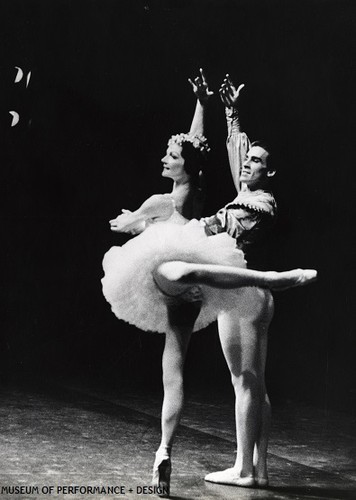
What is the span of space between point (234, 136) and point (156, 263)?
0.69 meters

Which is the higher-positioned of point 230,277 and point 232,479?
point 230,277

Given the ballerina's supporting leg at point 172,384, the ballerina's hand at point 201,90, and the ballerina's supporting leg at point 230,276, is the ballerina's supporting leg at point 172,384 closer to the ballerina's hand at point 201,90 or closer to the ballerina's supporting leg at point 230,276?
the ballerina's supporting leg at point 230,276

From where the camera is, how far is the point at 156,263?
3092 millimetres

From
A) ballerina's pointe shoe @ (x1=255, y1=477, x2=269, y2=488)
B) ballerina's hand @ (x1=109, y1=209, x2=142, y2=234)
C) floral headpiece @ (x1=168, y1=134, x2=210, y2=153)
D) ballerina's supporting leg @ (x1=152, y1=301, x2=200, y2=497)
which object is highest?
floral headpiece @ (x1=168, y1=134, x2=210, y2=153)

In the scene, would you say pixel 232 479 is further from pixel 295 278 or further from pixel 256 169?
pixel 256 169

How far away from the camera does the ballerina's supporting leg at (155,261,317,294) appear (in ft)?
9.68

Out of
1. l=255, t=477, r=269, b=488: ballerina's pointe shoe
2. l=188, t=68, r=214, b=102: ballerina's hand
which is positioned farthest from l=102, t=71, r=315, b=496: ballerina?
l=255, t=477, r=269, b=488: ballerina's pointe shoe

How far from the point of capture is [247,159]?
3.37 meters

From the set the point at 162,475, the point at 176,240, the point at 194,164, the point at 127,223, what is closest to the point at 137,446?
the point at 162,475

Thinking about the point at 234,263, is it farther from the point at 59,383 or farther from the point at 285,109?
the point at 59,383

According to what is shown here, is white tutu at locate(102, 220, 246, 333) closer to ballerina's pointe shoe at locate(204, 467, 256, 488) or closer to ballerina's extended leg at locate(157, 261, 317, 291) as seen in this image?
ballerina's extended leg at locate(157, 261, 317, 291)

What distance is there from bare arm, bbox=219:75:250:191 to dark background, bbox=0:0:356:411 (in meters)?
1.36

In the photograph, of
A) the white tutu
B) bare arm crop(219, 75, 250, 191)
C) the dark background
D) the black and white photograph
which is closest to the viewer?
the white tutu

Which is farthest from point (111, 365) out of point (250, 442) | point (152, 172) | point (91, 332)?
point (250, 442)
